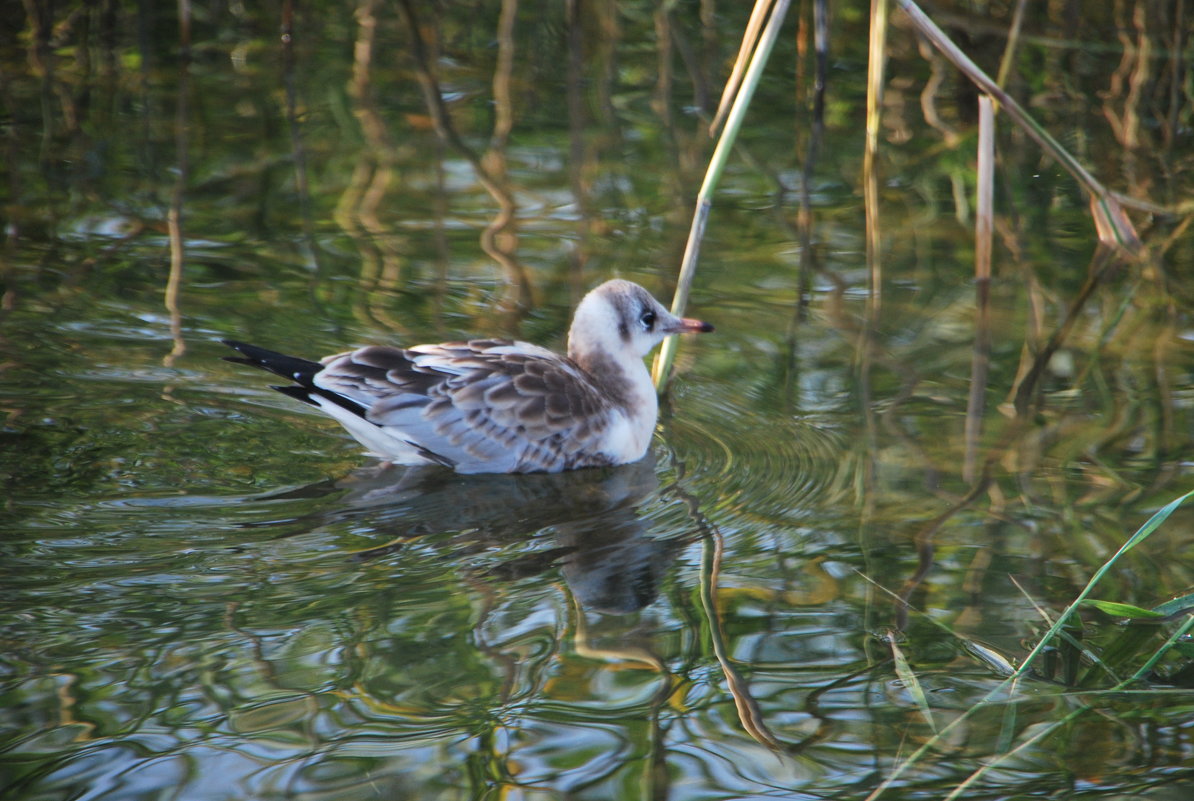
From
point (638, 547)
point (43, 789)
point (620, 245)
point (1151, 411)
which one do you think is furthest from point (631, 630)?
point (620, 245)

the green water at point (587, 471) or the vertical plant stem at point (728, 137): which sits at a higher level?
the vertical plant stem at point (728, 137)

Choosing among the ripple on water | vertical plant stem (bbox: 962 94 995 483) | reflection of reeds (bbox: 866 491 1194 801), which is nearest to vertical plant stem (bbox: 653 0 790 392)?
the ripple on water

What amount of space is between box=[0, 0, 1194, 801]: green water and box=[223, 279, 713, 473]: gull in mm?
161

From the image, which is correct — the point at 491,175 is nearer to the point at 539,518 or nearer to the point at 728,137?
the point at 728,137

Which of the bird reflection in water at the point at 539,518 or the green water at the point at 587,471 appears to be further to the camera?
the bird reflection in water at the point at 539,518

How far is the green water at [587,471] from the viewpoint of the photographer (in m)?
4.17

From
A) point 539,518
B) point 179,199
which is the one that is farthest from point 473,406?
point 179,199

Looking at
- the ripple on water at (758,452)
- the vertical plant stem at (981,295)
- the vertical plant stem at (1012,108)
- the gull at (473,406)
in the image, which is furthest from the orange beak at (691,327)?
the vertical plant stem at (1012,108)

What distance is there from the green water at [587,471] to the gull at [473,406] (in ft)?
0.53

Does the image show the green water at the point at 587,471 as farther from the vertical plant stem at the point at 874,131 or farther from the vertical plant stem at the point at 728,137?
the vertical plant stem at the point at 728,137

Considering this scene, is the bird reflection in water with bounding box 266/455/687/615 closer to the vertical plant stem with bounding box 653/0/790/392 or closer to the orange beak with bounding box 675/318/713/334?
the orange beak with bounding box 675/318/713/334

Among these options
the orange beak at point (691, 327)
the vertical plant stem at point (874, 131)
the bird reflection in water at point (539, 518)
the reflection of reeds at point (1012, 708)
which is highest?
the vertical plant stem at point (874, 131)

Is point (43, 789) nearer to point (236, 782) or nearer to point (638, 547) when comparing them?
point (236, 782)

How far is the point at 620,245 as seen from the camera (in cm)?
832
